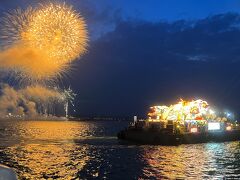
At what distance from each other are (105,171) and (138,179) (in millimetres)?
7836

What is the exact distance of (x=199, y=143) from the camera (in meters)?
95.6

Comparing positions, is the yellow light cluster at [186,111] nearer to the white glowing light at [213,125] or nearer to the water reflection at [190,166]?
the white glowing light at [213,125]

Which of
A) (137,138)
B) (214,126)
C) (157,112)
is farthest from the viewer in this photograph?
(157,112)

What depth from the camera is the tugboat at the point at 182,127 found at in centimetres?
8994

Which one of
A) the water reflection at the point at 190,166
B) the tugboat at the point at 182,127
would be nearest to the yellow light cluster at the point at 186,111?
the tugboat at the point at 182,127

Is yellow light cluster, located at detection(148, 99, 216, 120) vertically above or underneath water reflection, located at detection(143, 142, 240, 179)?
above

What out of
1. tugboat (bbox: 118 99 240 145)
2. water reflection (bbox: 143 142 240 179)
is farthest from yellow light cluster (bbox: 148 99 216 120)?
water reflection (bbox: 143 142 240 179)

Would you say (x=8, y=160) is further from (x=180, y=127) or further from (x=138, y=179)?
(x=180, y=127)

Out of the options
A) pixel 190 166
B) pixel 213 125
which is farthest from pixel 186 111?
pixel 190 166

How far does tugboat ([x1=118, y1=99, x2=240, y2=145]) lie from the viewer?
89.9 metres

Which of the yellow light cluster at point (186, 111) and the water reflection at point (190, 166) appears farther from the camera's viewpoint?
the yellow light cluster at point (186, 111)

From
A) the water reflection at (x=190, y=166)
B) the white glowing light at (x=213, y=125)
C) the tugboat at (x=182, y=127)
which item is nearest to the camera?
the water reflection at (x=190, y=166)

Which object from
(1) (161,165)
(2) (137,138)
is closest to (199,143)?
(2) (137,138)

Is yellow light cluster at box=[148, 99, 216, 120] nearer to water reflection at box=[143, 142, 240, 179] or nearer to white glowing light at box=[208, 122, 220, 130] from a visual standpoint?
white glowing light at box=[208, 122, 220, 130]
